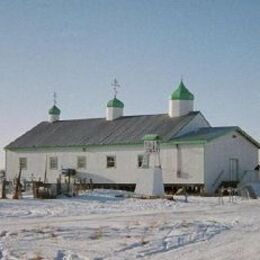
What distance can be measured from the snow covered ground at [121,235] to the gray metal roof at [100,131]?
1739 centimetres

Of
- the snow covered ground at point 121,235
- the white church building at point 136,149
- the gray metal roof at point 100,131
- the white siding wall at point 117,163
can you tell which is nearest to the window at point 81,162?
the white church building at point 136,149

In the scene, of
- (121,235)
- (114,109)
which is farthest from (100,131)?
(121,235)

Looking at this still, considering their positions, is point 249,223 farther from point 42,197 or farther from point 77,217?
point 42,197

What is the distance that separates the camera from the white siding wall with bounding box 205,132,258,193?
123ft

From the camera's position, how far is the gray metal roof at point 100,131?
39.9 metres

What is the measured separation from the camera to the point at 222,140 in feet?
127

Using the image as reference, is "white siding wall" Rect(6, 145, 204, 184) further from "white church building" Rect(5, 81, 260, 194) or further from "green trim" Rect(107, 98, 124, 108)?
"green trim" Rect(107, 98, 124, 108)

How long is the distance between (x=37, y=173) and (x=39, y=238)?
31.8 m

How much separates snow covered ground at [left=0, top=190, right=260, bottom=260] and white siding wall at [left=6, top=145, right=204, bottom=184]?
588 inches

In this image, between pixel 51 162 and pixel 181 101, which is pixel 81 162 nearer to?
pixel 51 162

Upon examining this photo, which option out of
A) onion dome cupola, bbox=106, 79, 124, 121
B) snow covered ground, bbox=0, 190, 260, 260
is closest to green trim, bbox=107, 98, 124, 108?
onion dome cupola, bbox=106, 79, 124, 121

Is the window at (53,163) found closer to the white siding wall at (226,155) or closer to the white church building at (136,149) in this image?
the white church building at (136,149)

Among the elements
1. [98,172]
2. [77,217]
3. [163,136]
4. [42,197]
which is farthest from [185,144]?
[77,217]

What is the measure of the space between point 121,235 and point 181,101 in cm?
2728
